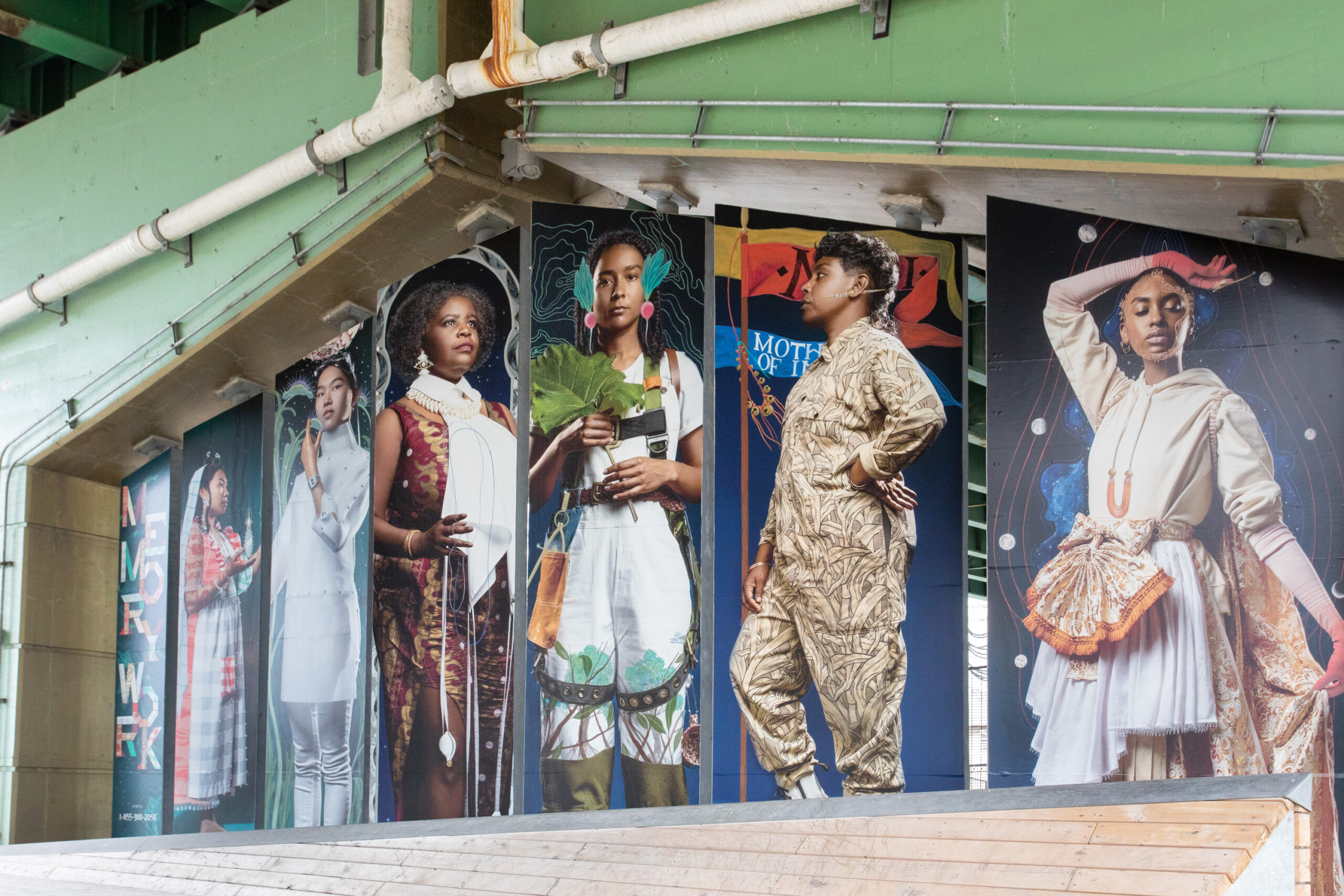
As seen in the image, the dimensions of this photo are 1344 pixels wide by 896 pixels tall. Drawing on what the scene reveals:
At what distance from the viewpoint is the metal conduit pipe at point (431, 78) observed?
8031 mm

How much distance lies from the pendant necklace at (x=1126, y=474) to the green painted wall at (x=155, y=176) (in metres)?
5.13

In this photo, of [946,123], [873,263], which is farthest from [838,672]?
[946,123]

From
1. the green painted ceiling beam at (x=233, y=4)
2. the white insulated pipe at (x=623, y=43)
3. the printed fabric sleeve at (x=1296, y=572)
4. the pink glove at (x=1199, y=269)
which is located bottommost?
the printed fabric sleeve at (x=1296, y=572)

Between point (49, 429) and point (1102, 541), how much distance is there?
892 cm

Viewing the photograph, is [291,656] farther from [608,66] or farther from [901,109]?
[901,109]

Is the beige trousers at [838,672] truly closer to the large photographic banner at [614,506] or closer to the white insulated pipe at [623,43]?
the large photographic banner at [614,506]

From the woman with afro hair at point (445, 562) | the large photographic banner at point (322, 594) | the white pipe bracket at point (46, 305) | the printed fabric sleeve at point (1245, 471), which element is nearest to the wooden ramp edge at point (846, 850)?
the woman with afro hair at point (445, 562)

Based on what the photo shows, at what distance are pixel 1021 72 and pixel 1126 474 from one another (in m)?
2.20

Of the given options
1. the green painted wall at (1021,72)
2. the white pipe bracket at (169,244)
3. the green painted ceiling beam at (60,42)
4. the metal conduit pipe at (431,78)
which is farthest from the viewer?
the green painted ceiling beam at (60,42)

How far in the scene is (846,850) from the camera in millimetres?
4973

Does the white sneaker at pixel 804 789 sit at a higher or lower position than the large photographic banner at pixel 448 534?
lower

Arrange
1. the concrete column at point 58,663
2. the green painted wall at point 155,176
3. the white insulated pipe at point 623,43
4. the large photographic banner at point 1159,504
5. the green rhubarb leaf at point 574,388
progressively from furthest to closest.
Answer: the concrete column at point 58,663
the green painted wall at point 155,176
the green rhubarb leaf at point 574,388
the white insulated pipe at point 623,43
the large photographic banner at point 1159,504

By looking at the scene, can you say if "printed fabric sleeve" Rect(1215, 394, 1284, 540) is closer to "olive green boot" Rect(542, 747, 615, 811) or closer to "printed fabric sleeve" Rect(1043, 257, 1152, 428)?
"printed fabric sleeve" Rect(1043, 257, 1152, 428)

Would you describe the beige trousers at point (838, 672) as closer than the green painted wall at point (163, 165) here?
Yes
